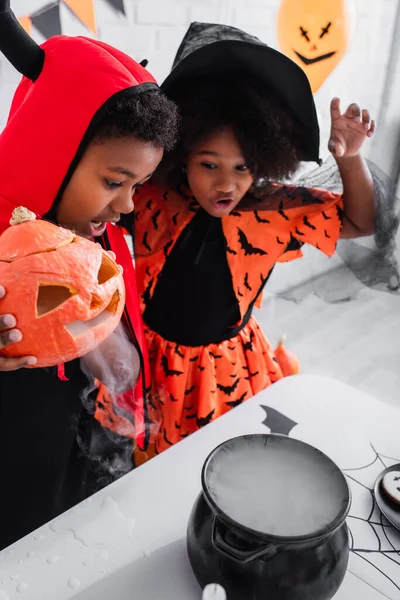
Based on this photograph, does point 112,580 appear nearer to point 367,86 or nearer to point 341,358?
point 341,358

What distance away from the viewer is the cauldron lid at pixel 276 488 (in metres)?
0.55

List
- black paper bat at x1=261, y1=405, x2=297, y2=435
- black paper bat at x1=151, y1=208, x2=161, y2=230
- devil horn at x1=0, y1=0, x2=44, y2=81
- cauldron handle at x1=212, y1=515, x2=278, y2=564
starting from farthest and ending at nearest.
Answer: black paper bat at x1=151, y1=208, x2=161, y2=230
black paper bat at x1=261, y1=405, x2=297, y2=435
devil horn at x1=0, y1=0, x2=44, y2=81
cauldron handle at x1=212, y1=515, x2=278, y2=564

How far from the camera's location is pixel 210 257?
1161 mm

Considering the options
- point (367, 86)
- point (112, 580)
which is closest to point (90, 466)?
point (112, 580)

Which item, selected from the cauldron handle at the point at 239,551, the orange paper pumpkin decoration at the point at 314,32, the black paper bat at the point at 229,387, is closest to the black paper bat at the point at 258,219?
the black paper bat at the point at 229,387

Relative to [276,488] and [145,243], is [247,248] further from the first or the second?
[276,488]

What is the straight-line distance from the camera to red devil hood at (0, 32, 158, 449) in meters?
0.68

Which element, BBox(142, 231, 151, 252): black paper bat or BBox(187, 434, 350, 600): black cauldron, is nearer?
BBox(187, 434, 350, 600): black cauldron

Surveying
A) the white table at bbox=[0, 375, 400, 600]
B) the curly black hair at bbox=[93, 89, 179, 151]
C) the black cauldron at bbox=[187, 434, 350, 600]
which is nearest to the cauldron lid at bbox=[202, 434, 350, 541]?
the black cauldron at bbox=[187, 434, 350, 600]

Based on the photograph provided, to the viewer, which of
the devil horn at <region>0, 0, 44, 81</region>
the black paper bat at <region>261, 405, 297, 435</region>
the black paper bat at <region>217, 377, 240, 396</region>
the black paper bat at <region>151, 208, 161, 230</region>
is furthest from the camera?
the black paper bat at <region>217, 377, 240, 396</region>

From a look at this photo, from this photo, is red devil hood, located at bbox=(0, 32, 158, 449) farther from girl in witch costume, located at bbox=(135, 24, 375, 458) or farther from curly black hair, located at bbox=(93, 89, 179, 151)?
girl in witch costume, located at bbox=(135, 24, 375, 458)

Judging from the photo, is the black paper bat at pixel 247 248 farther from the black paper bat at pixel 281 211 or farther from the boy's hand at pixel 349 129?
the boy's hand at pixel 349 129

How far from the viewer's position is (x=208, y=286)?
3.82ft

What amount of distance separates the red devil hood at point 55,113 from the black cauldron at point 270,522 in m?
0.43
